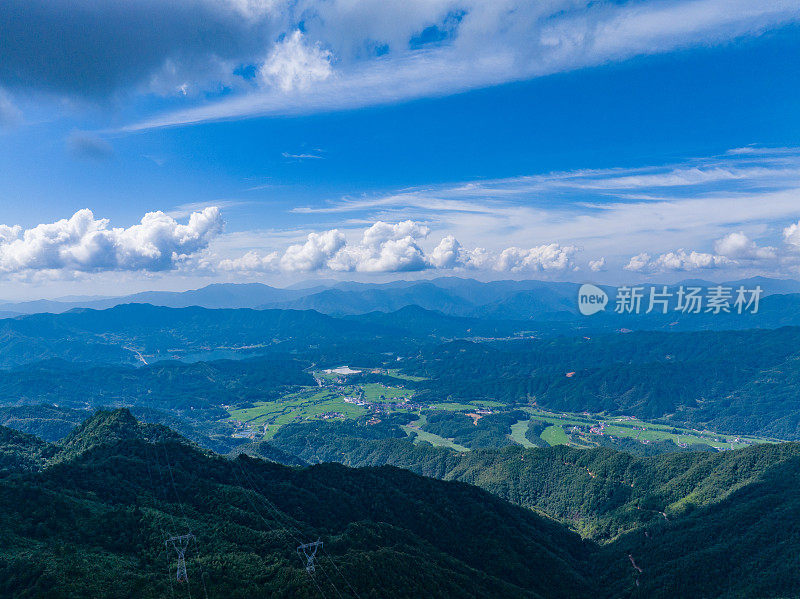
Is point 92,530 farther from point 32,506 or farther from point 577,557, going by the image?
point 577,557

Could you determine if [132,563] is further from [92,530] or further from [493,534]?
[493,534]

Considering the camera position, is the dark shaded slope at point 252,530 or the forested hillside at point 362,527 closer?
the dark shaded slope at point 252,530

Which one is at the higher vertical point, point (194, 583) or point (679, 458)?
point (194, 583)

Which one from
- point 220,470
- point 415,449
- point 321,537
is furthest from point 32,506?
point 415,449

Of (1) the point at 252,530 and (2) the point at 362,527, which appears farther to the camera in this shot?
(2) the point at 362,527

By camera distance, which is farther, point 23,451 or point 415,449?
point 415,449

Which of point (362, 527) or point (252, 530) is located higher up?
point (252, 530)

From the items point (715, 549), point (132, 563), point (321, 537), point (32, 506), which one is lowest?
point (715, 549)

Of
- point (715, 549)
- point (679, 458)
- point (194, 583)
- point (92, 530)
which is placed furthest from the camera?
point (679, 458)

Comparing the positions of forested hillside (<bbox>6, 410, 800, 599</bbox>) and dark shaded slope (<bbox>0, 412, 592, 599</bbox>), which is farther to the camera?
forested hillside (<bbox>6, 410, 800, 599</bbox>)

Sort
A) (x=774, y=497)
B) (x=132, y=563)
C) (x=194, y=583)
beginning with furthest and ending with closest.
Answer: (x=774, y=497) → (x=132, y=563) → (x=194, y=583)
